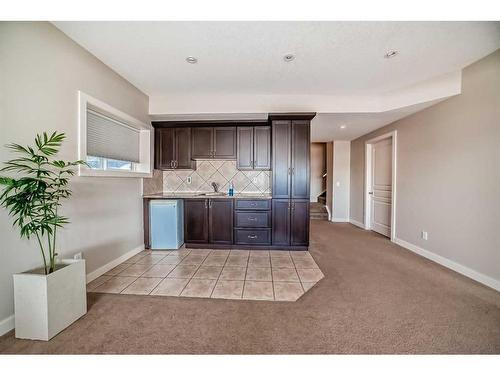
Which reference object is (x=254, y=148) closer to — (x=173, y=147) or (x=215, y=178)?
(x=215, y=178)

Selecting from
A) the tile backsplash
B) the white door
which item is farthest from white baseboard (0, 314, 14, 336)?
the white door

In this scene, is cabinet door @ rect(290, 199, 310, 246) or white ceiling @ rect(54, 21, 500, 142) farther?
A: cabinet door @ rect(290, 199, 310, 246)

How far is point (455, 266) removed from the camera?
2801 mm

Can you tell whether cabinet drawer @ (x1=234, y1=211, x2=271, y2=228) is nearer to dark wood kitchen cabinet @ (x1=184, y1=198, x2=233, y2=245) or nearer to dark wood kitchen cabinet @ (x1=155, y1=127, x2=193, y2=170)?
dark wood kitchen cabinet @ (x1=184, y1=198, x2=233, y2=245)

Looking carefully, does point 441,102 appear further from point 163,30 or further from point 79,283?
point 79,283

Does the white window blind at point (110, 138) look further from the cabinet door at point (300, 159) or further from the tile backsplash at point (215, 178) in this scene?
the cabinet door at point (300, 159)

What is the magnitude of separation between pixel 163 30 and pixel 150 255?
299 cm

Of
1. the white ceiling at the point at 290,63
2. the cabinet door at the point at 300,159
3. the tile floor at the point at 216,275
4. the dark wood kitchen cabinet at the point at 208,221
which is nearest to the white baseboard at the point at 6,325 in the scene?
the tile floor at the point at 216,275

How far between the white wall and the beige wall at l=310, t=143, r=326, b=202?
2.50 m

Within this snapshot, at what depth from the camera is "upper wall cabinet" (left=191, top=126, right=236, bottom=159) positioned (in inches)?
152

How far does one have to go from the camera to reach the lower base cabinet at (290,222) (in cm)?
354

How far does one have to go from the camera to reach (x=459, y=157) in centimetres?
273

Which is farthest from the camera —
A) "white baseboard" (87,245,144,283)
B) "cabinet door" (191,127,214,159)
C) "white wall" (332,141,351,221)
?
"white wall" (332,141,351,221)
